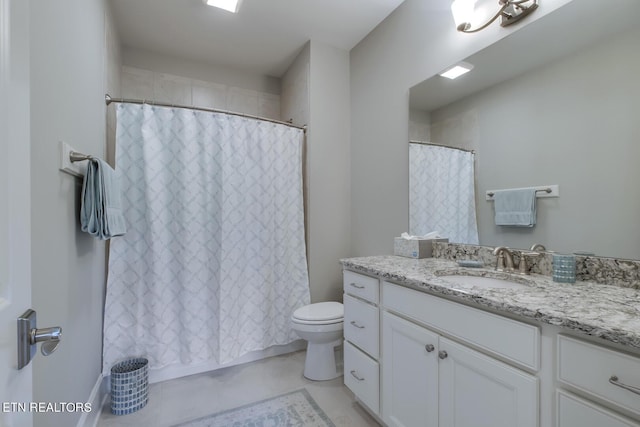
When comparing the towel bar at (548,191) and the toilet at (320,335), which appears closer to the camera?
the towel bar at (548,191)

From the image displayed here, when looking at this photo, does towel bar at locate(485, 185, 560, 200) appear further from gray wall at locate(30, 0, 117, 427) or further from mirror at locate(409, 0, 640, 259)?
gray wall at locate(30, 0, 117, 427)

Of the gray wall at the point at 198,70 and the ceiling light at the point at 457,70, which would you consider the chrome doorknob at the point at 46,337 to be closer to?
the ceiling light at the point at 457,70

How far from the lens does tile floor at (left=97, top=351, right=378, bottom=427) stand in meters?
1.61

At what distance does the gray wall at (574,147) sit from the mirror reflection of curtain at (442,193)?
9 cm

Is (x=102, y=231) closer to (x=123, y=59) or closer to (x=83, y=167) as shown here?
(x=83, y=167)

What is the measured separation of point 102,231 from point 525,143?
6.56ft

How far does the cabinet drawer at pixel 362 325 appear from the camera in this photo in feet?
4.88

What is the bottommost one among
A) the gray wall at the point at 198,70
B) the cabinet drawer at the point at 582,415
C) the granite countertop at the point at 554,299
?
the cabinet drawer at the point at 582,415

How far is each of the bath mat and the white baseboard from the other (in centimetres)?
43

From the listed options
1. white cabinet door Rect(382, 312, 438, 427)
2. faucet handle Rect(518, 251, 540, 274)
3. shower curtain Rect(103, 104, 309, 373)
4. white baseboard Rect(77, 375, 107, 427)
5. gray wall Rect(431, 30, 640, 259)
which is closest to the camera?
gray wall Rect(431, 30, 640, 259)

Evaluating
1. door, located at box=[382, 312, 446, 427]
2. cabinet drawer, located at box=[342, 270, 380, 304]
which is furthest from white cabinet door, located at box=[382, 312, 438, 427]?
cabinet drawer, located at box=[342, 270, 380, 304]

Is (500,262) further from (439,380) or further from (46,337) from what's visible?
(46,337)

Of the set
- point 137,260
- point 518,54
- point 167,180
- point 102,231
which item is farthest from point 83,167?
point 518,54

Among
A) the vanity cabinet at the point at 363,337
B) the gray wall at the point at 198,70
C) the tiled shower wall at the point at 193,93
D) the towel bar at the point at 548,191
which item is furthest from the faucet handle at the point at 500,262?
the gray wall at the point at 198,70
